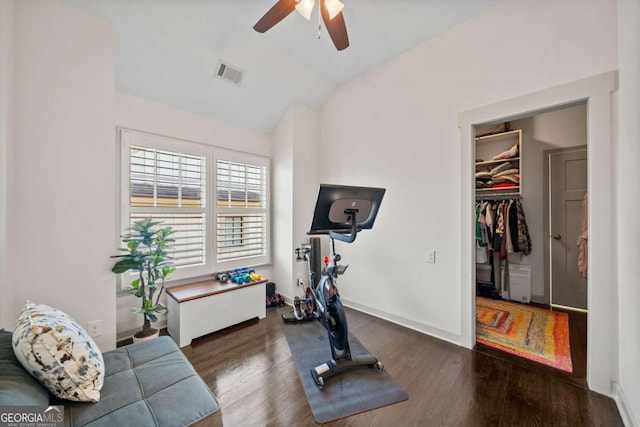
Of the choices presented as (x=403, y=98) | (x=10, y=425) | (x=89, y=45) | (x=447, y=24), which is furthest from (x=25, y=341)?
(x=447, y=24)

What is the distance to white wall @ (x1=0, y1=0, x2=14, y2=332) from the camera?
151 centimetres

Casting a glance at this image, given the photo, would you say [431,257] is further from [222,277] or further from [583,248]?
[222,277]

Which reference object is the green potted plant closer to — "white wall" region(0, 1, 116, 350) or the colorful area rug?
"white wall" region(0, 1, 116, 350)

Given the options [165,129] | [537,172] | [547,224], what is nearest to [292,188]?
[165,129]

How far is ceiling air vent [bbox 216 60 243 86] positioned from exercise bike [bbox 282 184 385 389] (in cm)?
208

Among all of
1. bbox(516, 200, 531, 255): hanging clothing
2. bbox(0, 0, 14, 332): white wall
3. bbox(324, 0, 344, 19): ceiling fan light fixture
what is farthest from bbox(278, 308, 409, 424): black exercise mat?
bbox(516, 200, 531, 255): hanging clothing

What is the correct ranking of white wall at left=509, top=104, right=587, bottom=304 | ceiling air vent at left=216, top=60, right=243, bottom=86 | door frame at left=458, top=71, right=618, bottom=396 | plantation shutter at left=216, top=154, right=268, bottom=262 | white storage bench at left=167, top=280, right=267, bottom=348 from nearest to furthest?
door frame at left=458, top=71, right=618, bottom=396 < white storage bench at left=167, top=280, right=267, bottom=348 < ceiling air vent at left=216, top=60, right=243, bottom=86 < plantation shutter at left=216, top=154, right=268, bottom=262 < white wall at left=509, top=104, right=587, bottom=304

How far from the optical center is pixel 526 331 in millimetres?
2629

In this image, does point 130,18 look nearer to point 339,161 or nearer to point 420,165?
point 339,161

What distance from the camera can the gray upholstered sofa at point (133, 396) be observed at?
966mm

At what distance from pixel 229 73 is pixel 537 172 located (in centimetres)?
431

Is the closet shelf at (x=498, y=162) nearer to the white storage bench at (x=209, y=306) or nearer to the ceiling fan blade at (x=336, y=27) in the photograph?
the ceiling fan blade at (x=336, y=27)

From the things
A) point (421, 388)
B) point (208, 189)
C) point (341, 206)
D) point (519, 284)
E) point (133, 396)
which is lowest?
point (421, 388)

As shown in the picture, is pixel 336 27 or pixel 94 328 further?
pixel 94 328
